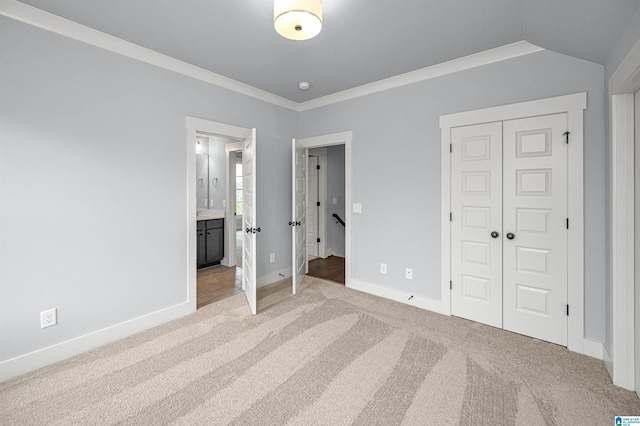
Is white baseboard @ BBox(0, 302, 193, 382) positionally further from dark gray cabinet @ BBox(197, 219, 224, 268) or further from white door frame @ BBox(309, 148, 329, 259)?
white door frame @ BBox(309, 148, 329, 259)

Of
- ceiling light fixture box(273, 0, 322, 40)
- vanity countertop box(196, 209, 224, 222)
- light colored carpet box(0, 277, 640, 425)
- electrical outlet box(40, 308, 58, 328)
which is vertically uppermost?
ceiling light fixture box(273, 0, 322, 40)

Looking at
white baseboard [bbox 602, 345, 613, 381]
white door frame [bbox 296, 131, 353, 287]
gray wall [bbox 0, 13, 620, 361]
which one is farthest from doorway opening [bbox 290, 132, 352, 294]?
white baseboard [bbox 602, 345, 613, 381]

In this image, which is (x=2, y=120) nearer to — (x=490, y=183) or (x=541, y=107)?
(x=490, y=183)

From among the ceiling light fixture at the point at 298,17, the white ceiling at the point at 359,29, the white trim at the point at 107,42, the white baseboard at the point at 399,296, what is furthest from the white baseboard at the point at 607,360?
the white trim at the point at 107,42

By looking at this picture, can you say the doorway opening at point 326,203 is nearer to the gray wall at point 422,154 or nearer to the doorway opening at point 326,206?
the doorway opening at point 326,206

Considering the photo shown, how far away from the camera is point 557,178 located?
2.35 meters

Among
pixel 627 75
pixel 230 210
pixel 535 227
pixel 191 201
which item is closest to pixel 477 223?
pixel 535 227

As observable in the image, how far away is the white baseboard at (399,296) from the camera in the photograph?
3.06m

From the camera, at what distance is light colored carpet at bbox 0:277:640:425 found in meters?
1.64

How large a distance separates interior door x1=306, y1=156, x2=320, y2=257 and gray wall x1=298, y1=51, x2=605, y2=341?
4.77 ft

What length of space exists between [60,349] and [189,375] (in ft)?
3.62

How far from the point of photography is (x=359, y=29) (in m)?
2.27

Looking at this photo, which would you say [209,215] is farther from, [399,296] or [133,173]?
[399,296]

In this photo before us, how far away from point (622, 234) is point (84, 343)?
4046 mm
